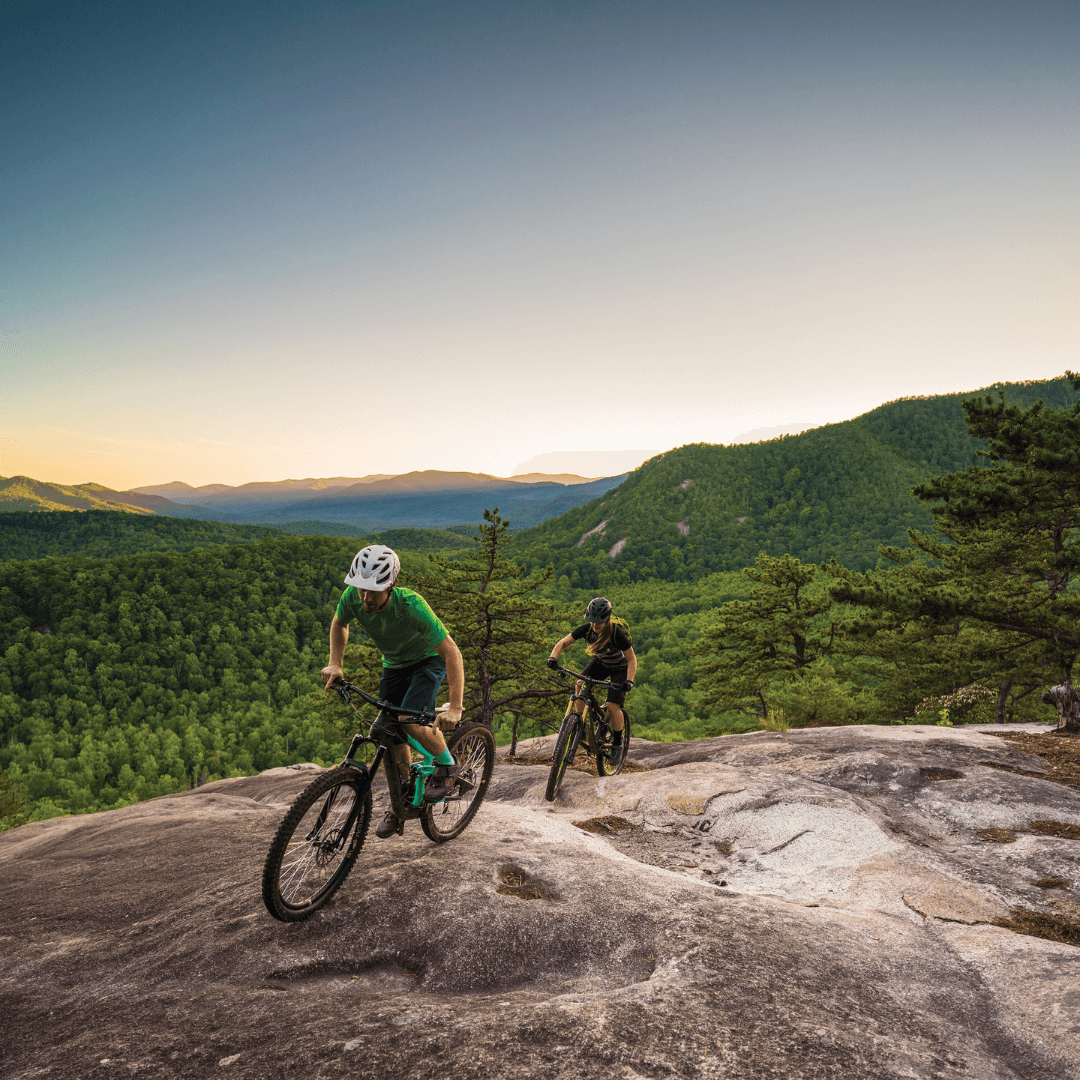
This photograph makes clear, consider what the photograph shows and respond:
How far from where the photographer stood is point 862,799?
7.40 meters

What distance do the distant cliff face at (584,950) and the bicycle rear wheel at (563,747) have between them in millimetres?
1149

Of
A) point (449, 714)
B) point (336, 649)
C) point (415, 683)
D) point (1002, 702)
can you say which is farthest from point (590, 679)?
point (1002, 702)

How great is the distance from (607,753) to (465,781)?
14.2 ft

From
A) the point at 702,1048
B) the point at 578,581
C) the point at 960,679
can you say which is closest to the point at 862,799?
the point at 702,1048

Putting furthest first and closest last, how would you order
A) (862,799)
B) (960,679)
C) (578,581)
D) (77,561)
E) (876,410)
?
(876,410) → (578,581) → (77,561) → (960,679) → (862,799)

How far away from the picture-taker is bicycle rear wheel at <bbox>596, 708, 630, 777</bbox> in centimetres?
929

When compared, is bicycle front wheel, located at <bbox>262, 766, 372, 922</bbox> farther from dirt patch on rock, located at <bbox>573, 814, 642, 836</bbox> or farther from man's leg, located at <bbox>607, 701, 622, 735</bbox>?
man's leg, located at <bbox>607, 701, 622, 735</bbox>

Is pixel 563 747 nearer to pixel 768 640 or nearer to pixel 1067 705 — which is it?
pixel 1067 705

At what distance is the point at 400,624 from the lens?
4.86 m

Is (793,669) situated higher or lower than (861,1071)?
lower

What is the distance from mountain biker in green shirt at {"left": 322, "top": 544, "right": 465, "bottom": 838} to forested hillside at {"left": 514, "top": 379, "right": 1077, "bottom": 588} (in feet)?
402

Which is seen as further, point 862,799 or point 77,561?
point 77,561

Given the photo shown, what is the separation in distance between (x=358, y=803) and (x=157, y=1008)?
65.0 inches

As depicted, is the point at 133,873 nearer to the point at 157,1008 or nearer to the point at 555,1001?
the point at 157,1008
